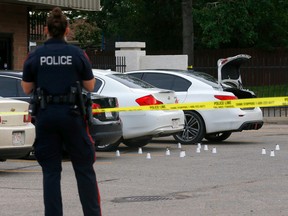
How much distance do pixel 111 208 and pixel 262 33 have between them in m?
38.0

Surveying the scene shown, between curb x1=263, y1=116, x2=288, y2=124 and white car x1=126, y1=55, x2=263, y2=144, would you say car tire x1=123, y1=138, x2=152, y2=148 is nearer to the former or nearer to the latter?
white car x1=126, y1=55, x2=263, y2=144

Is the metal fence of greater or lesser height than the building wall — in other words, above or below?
below

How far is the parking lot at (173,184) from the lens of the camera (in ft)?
30.9

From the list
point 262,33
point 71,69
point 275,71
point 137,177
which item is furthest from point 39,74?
point 262,33

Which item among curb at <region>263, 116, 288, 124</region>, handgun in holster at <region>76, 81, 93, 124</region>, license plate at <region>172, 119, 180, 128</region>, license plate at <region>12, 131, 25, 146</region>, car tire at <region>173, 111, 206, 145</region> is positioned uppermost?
handgun in holster at <region>76, 81, 93, 124</region>

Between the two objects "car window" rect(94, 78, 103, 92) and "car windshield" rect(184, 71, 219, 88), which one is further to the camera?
"car windshield" rect(184, 71, 219, 88)

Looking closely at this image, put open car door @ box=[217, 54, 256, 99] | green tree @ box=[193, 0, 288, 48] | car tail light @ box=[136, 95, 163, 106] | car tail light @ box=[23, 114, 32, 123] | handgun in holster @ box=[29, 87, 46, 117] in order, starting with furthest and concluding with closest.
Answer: green tree @ box=[193, 0, 288, 48], open car door @ box=[217, 54, 256, 99], car tail light @ box=[136, 95, 163, 106], car tail light @ box=[23, 114, 32, 123], handgun in holster @ box=[29, 87, 46, 117]

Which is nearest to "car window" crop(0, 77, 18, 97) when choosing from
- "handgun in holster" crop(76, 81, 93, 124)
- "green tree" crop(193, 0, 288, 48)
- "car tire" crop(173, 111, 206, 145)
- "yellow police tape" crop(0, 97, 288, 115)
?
"yellow police tape" crop(0, 97, 288, 115)

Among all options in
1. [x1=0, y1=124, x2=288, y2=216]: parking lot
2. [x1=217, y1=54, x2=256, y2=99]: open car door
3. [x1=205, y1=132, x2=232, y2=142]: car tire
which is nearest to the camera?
[x1=0, y1=124, x2=288, y2=216]: parking lot

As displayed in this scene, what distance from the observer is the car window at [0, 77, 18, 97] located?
14.3 meters

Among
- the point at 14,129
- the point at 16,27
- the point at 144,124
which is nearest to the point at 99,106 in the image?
the point at 144,124

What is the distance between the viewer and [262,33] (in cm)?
4650

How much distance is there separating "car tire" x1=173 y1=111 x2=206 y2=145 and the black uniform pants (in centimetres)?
972

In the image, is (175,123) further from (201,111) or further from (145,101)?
(201,111)
